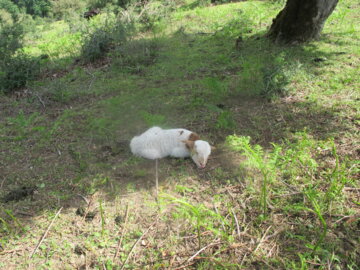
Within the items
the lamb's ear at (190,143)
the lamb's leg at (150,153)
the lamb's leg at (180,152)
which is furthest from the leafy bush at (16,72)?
the lamb's ear at (190,143)

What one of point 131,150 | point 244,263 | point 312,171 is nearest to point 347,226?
point 312,171

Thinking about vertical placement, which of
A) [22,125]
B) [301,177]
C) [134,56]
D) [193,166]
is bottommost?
[22,125]

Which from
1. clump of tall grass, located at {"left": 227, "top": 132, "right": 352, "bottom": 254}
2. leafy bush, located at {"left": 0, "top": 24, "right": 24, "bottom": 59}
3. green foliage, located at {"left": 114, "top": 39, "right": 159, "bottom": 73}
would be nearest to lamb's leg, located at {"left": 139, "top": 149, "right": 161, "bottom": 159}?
clump of tall grass, located at {"left": 227, "top": 132, "right": 352, "bottom": 254}

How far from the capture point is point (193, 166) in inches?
125

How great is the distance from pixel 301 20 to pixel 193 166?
5.00m

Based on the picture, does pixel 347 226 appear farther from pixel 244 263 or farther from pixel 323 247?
pixel 244 263

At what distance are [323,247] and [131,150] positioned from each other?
2.52m

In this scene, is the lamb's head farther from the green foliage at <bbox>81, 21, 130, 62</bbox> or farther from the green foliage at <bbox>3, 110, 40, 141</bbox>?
the green foliage at <bbox>81, 21, 130, 62</bbox>

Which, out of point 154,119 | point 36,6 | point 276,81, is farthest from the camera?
point 36,6

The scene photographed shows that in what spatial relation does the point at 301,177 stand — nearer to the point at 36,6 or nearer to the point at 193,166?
the point at 193,166

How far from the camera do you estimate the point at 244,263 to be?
2062mm

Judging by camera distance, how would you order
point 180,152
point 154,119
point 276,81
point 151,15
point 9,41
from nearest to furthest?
point 180,152 < point 154,119 < point 276,81 < point 9,41 < point 151,15

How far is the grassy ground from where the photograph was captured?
7.26ft

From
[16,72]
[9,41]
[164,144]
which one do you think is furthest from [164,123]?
[9,41]
